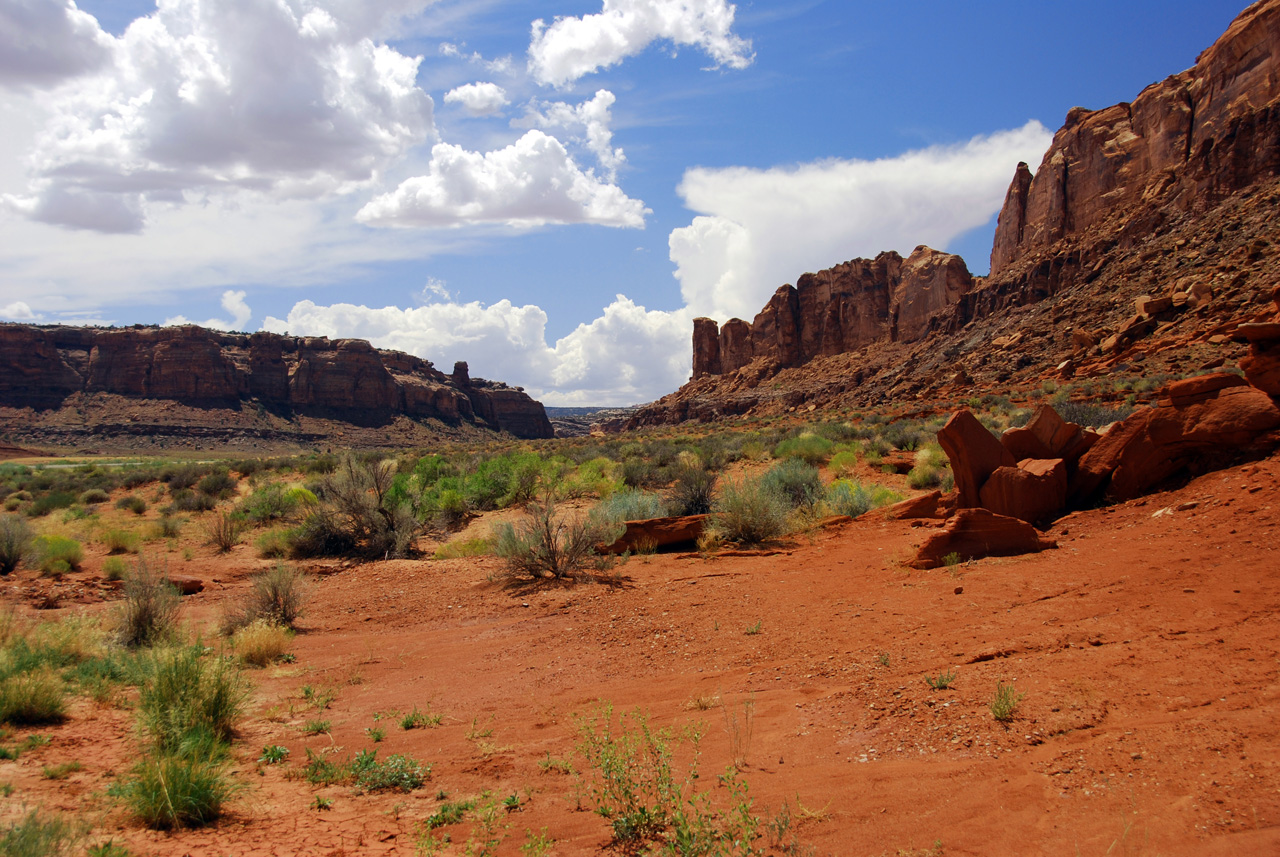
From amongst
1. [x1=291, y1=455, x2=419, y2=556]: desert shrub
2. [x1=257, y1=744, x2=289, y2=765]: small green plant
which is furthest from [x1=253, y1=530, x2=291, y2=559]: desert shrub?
[x1=257, y1=744, x2=289, y2=765]: small green plant

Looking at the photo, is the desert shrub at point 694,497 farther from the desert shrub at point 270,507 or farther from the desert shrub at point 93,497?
the desert shrub at point 93,497

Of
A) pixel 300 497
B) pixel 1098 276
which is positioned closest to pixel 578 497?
pixel 300 497

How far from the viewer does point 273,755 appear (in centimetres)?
480

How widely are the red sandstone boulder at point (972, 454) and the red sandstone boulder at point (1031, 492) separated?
16.2 inches

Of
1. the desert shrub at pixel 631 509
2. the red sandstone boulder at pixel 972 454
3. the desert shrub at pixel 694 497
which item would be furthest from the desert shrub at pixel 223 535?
the red sandstone boulder at pixel 972 454

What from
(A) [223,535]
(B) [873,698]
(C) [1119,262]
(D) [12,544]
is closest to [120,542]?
(A) [223,535]

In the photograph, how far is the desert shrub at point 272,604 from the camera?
8.63 m

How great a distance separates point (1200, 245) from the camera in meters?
37.0

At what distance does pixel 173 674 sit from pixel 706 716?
4098 millimetres

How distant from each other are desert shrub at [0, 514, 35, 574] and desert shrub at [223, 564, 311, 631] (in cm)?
606

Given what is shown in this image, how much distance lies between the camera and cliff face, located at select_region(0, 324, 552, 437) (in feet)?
278

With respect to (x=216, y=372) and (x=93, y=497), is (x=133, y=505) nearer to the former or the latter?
(x=93, y=497)

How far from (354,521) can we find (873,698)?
1263 centimetres

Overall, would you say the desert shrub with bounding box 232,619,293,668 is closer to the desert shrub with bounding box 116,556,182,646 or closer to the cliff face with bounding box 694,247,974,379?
the desert shrub with bounding box 116,556,182,646
